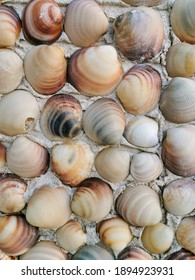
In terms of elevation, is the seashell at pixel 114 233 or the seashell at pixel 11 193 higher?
the seashell at pixel 11 193

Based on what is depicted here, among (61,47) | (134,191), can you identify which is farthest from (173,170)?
(61,47)

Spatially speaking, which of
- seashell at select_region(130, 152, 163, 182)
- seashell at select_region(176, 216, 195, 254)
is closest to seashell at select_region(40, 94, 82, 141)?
seashell at select_region(130, 152, 163, 182)

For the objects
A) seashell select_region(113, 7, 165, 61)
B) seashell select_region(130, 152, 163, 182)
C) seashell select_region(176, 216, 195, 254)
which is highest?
seashell select_region(113, 7, 165, 61)

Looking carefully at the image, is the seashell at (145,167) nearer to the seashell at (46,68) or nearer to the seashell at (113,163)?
the seashell at (113,163)

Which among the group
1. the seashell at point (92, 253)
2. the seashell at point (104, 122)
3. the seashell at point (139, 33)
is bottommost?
the seashell at point (92, 253)

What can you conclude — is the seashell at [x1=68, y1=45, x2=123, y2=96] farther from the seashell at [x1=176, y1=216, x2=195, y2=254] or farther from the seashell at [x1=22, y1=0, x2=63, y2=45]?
the seashell at [x1=176, y1=216, x2=195, y2=254]

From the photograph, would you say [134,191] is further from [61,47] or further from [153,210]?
[61,47]

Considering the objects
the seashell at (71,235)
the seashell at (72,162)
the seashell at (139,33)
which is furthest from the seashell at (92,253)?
the seashell at (139,33)
